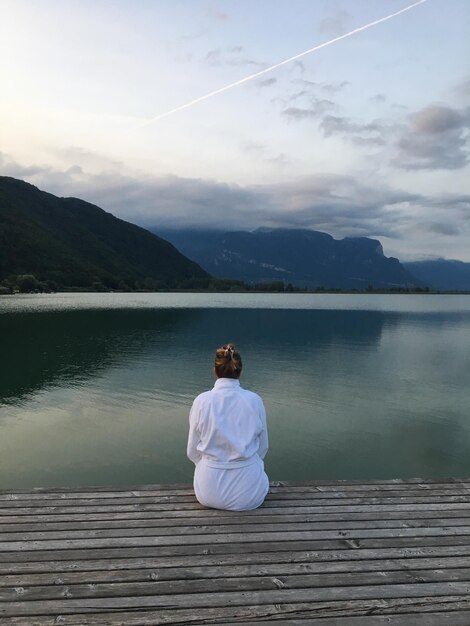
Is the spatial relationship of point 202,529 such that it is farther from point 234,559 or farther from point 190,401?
point 190,401

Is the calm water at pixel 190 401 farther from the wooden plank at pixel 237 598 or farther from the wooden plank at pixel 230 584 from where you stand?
the wooden plank at pixel 237 598

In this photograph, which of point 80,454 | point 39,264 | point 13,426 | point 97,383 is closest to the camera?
point 80,454

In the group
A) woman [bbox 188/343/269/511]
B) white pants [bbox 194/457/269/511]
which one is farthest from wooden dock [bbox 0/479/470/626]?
woman [bbox 188/343/269/511]

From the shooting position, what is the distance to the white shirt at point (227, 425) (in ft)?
17.4

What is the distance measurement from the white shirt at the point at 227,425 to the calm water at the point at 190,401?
6917 millimetres

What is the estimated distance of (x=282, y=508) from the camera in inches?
229

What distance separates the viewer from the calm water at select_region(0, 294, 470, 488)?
13.0 meters

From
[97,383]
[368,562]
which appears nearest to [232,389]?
[368,562]

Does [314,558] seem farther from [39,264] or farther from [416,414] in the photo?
[39,264]

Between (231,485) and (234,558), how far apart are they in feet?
3.20

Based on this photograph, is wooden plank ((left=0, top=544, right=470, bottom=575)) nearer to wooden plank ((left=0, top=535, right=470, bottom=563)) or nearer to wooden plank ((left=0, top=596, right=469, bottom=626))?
wooden plank ((left=0, top=535, right=470, bottom=563))

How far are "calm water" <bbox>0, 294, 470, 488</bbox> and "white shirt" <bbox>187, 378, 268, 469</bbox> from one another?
6.92m

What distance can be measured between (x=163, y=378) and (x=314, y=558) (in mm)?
20134

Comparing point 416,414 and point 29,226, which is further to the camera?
point 29,226
